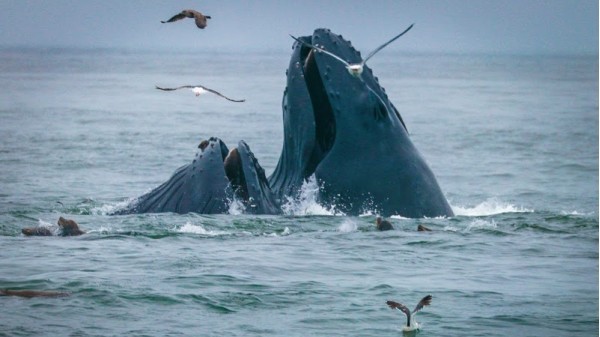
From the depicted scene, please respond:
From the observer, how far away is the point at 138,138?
31.0 metres

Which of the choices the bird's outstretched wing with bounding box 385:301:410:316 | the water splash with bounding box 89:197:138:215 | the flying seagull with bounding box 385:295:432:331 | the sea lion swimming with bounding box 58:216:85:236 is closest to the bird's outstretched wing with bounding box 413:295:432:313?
the flying seagull with bounding box 385:295:432:331

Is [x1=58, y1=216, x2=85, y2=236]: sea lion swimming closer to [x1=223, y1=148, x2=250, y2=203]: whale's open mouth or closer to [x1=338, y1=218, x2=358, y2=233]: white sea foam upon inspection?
[x1=223, y1=148, x2=250, y2=203]: whale's open mouth

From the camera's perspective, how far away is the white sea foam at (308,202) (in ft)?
44.6

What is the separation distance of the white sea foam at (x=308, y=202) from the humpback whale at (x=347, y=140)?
0.06 metres

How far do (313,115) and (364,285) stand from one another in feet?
6.25

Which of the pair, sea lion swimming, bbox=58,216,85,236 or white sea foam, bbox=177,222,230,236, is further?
sea lion swimming, bbox=58,216,85,236

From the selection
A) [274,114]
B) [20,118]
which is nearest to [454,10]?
[274,114]

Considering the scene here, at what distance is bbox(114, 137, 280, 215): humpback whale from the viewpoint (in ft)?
43.0

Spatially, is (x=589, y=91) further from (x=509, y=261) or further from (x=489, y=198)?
(x=509, y=261)

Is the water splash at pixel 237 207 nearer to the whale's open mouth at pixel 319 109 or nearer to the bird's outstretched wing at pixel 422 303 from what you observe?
the whale's open mouth at pixel 319 109

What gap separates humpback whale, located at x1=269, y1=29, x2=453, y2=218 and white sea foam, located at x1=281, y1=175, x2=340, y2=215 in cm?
6

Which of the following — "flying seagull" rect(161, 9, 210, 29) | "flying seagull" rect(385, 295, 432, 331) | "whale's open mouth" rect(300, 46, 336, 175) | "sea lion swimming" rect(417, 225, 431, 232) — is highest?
"flying seagull" rect(161, 9, 210, 29)

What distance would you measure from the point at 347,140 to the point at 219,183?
1.22 meters

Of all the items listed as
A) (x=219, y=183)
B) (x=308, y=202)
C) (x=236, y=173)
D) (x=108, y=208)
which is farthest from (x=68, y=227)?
(x=108, y=208)
